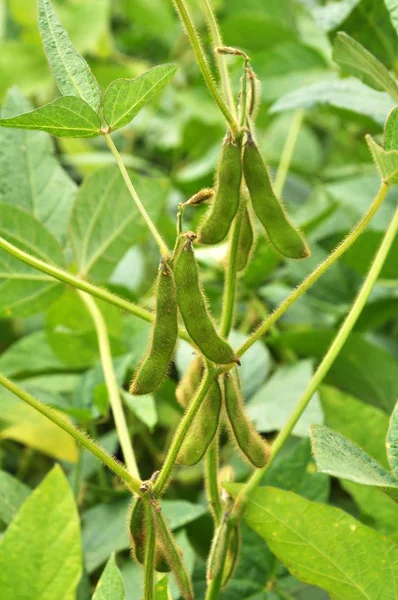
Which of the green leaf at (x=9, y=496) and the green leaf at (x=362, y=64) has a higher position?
the green leaf at (x=362, y=64)

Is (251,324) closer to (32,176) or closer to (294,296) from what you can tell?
(32,176)

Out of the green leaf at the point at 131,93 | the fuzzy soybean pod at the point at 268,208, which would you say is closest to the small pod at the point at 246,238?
the fuzzy soybean pod at the point at 268,208

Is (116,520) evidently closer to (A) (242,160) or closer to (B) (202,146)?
(A) (242,160)

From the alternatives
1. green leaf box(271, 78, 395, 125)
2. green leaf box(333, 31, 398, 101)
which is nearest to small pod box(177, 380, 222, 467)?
green leaf box(333, 31, 398, 101)

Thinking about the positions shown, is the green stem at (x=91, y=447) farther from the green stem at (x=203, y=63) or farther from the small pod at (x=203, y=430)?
the green stem at (x=203, y=63)

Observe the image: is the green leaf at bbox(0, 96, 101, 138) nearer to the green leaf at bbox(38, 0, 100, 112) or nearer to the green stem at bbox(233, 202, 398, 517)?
the green leaf at bbox(38, 0, 100, 112)

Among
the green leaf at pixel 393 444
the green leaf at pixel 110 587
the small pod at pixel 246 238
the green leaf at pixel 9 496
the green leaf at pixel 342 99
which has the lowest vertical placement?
the green leaf at pixel 110 587
